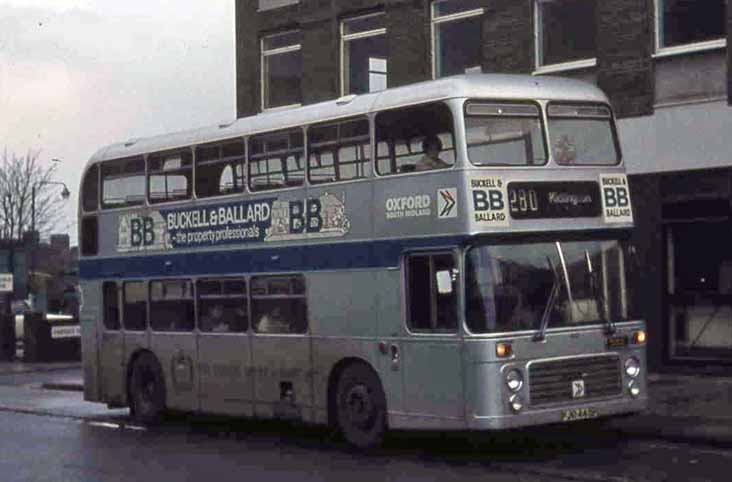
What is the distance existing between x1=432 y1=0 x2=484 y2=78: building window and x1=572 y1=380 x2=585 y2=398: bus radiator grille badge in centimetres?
1258

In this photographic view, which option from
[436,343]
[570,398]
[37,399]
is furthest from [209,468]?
[37,399]

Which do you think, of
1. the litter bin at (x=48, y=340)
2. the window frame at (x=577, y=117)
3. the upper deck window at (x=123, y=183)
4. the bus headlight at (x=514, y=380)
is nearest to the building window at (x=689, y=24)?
the window frame at (x=577, y=117)

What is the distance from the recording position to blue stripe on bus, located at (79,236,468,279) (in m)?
16.4

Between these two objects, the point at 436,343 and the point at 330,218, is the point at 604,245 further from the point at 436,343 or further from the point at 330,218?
the point at 330,218

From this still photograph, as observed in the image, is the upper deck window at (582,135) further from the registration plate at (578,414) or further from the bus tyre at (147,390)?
the bus tyre at (147,390)

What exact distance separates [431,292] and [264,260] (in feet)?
10.8

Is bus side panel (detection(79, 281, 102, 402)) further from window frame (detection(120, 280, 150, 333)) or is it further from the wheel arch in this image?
the wheel arch

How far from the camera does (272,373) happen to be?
A: 18.3 m

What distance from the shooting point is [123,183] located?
21.3 meters

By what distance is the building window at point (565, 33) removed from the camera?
991 inches

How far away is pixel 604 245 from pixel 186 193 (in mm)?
6277

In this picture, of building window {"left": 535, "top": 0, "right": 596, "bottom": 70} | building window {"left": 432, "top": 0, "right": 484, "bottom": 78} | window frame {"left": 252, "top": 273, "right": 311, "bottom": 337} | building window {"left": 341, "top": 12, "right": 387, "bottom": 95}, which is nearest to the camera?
window frame {"left": 252, "top": 273, "right": 311, "bottom": 337}

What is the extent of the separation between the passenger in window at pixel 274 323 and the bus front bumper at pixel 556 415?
363 cm

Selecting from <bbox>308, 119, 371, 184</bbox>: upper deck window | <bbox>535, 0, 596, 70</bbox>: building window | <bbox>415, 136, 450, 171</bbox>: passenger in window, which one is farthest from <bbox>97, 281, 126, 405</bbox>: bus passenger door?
<bbox>535, 0, 596, 70</bbox>: building window
